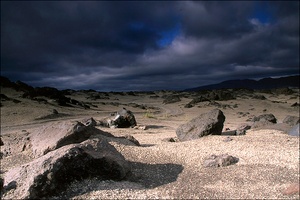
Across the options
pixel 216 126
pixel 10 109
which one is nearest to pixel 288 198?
pixel 216 126

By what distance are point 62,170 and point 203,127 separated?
6494 mm

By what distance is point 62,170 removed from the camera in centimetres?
525

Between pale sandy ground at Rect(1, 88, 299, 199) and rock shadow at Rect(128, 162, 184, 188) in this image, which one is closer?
pale sandy ground at Rect(1, 88, 299, 199)

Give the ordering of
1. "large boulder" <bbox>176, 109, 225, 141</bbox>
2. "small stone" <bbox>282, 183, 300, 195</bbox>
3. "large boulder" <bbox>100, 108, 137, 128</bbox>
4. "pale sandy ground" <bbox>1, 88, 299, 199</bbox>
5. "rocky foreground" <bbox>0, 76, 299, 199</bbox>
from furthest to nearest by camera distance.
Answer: "large boulder" <bbox>100, 108, 137, 128</bbox> < "large boulder" <bbox>176, 109, 225, 141</bbox> < "small stone" <bbox>282, 183, 300, 195</bbox> < "pale sandy ground" <bbox>1, 88, 299, 199</bbox> < "rocky foreground" <bbox>0, 76, 299, 199</bbox>

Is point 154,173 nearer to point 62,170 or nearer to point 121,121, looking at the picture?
point 62,170

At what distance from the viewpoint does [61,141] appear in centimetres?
757

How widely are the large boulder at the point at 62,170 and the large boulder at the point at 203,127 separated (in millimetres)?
4881

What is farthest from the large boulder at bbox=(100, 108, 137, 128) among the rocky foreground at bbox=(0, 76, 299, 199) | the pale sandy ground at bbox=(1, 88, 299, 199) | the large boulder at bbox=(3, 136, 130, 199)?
the large boulder at bbox=(3, 136, 130, 199)

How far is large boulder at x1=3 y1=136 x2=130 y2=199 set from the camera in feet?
15.9

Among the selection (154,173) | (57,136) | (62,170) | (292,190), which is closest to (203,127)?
(154,173)

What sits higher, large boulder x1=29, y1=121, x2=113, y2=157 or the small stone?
large boulder x1=29, y1=121, x2=113, y2=157

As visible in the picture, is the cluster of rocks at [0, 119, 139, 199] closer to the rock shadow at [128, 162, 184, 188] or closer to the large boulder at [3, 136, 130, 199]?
the large boulder at [3, 136, 130, 199]

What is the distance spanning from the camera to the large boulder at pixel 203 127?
10.8 meters

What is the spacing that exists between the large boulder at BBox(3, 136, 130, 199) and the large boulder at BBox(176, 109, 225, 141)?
192 inches
